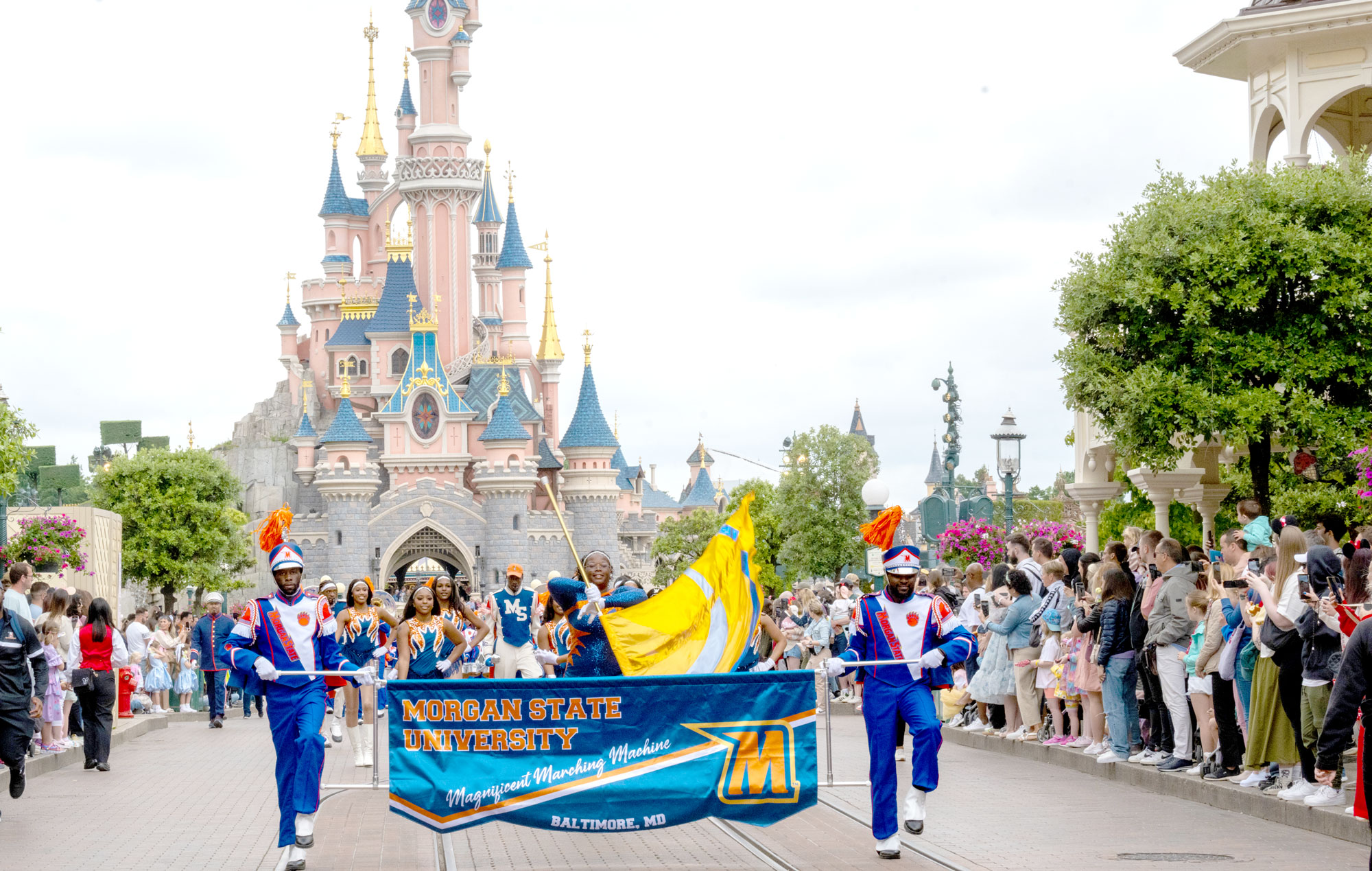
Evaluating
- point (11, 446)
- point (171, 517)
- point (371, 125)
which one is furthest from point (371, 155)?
point (11, 446)

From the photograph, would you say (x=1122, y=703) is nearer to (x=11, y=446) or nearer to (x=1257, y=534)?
(x=1257, y=534)

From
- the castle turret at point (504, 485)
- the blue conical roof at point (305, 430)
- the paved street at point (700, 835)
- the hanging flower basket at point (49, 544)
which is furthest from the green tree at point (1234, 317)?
the blue conical roof at point (305, 430)

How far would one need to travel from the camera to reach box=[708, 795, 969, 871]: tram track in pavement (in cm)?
1014

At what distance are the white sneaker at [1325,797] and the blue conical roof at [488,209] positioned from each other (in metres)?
97.1

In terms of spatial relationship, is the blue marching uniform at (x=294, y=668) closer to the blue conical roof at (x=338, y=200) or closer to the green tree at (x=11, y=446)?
the green tree at (x=11, y=446)

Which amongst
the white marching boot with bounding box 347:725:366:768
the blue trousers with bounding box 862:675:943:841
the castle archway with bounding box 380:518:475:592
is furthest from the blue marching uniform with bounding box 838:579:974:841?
the castle archway with bounding box 380:518:475:592

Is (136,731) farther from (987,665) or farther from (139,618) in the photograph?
(987,665)

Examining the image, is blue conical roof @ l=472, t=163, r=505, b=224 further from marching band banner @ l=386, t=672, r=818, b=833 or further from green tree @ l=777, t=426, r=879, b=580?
marching band banner @ l=386, t=672, r=818, b=833

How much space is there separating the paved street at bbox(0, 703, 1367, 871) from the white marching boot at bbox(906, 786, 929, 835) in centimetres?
13

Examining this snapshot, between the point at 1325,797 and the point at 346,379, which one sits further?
the point at 346,379

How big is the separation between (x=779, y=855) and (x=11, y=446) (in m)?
25.4

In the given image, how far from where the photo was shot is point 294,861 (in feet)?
33.8

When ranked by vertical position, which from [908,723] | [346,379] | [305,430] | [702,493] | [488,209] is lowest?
[908,723]

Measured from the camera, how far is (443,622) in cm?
1472
